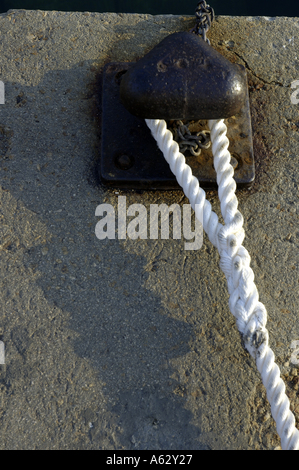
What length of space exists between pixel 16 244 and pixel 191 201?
404mm

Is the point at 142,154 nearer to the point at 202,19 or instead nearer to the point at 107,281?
the point at 107,281

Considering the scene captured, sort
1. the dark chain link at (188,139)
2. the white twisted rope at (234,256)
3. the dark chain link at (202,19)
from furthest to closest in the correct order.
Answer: the dark chain link at (202,19)
the dark chain link at (188,139)
the white twisted rope at (234,256)

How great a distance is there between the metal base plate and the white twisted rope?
Answer: 52 mm

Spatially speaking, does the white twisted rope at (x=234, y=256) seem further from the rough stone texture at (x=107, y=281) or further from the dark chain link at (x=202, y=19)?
the dark chain link at (x=202, y=19)

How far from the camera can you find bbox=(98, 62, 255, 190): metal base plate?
100 cm

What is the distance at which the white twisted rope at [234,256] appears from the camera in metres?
0.79

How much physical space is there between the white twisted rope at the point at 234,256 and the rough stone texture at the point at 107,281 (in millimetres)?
60

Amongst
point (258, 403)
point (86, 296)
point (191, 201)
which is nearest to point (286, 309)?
point (258, 403)

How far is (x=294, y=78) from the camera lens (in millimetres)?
1155

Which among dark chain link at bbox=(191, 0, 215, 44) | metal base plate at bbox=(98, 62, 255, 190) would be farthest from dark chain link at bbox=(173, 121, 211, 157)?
dark chain link at bbox=(191, 0, 215, 44)

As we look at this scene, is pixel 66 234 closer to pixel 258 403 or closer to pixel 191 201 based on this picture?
pixel 191 201

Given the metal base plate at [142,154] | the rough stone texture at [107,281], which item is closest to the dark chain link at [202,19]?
the rough stone texture at [107,281]

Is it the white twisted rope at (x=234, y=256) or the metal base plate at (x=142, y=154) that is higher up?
the metal base plate at (x=142, y=154)

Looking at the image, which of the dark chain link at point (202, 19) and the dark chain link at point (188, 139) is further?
the dark chain link at point (202, 19)
